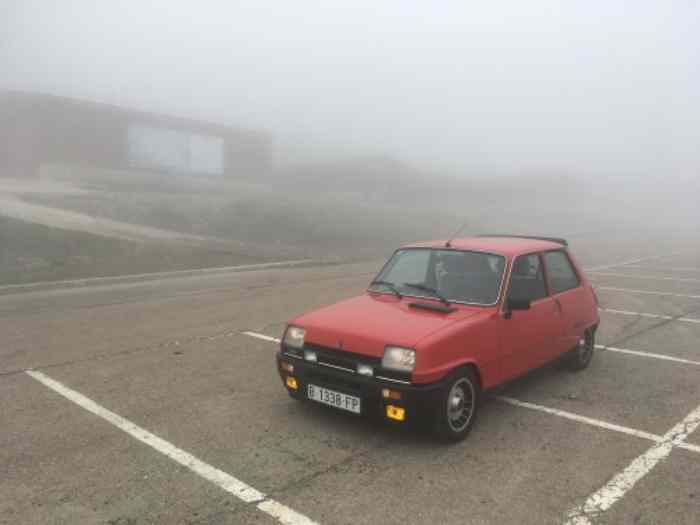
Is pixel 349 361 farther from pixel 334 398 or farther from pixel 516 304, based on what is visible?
pixel 516 304

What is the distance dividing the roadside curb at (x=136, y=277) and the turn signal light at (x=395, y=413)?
10529 mm

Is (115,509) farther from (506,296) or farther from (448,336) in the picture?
(506,296)

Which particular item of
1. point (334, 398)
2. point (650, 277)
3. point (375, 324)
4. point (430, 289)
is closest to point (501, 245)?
point (430, 289)

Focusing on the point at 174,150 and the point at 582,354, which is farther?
the point at 174,150

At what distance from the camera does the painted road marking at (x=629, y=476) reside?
3.31 m

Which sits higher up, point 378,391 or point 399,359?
point 399,359

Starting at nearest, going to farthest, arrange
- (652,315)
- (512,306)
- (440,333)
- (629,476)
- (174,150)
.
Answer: (629,476)
(440,333)
(512,306)
(652,315)
(174,150)

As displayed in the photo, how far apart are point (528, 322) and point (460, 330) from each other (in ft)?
3.40

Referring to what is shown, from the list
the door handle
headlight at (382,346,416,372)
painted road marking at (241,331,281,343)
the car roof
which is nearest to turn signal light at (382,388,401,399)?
headlight at (382,346,416,372)

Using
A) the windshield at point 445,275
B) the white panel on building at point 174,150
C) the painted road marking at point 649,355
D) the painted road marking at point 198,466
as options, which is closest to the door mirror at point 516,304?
the windshield at point 445,275

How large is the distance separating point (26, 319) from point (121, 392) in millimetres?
4704

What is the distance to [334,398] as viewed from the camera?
4.28m

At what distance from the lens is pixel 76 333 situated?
7.96m

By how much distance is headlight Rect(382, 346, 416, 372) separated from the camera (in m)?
3.94
